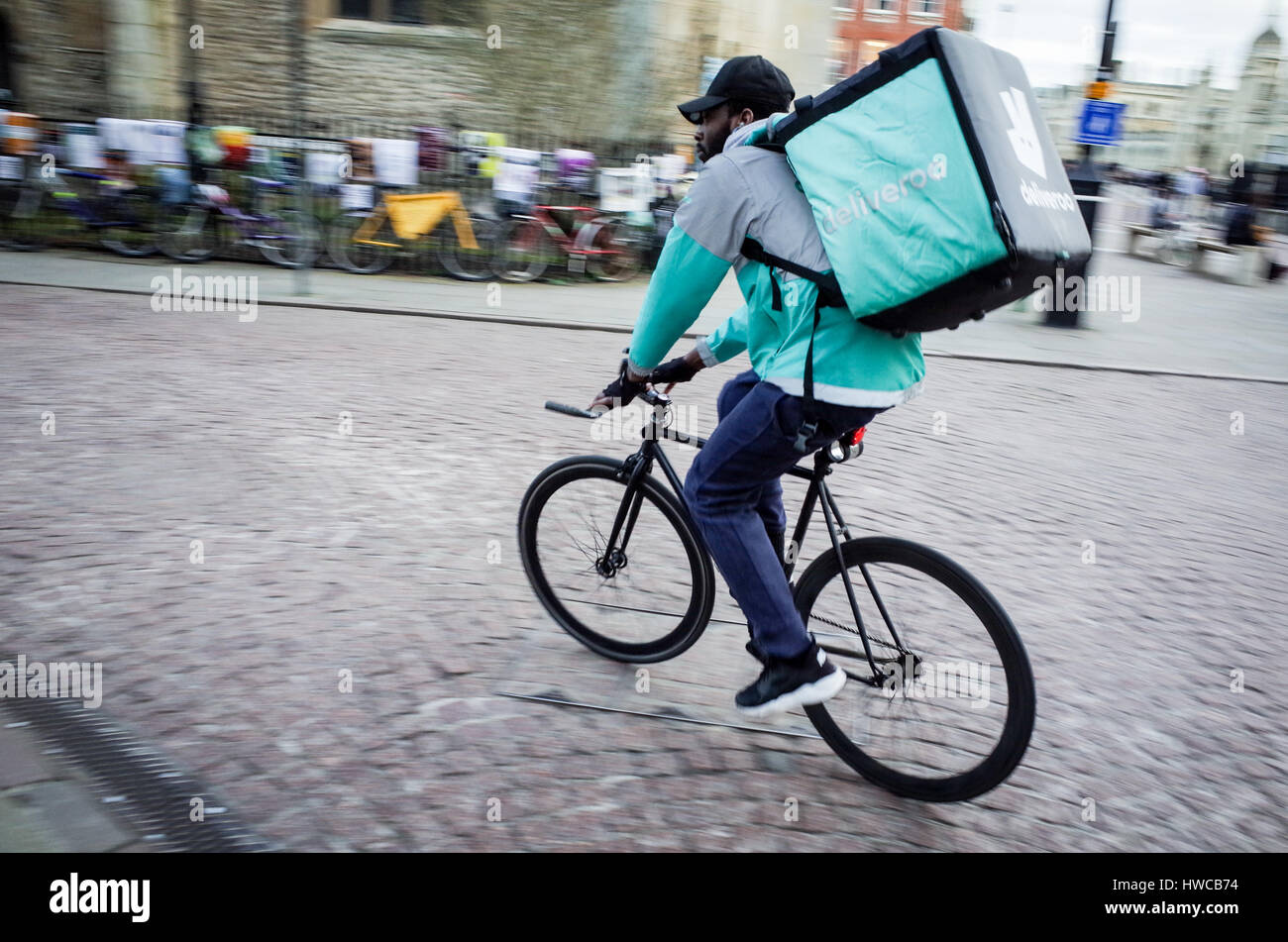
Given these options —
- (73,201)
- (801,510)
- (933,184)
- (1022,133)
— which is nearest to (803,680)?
(801,510)

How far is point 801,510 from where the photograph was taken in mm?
3115

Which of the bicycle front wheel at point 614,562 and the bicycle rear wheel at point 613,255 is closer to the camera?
the bicycle front wheel at point 614,562

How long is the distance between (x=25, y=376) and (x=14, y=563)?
10.7 ft

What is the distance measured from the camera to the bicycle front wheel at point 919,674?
2699mm

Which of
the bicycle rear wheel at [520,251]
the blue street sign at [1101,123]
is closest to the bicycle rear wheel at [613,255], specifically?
the bicycle rear wheel at [520,251]

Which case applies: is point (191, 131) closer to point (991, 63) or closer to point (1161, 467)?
point (1161, 467)

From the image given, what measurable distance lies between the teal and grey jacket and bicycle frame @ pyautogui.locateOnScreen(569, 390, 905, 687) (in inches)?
12.4

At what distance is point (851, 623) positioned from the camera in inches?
118

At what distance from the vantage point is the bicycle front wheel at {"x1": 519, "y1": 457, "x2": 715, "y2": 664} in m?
3.38

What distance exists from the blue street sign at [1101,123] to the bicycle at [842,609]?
9.63 metres

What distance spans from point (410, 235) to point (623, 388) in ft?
33.4

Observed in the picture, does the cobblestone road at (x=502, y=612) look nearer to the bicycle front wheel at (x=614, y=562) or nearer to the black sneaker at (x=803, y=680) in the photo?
the bicycle front wheel at (x=614, y=562)

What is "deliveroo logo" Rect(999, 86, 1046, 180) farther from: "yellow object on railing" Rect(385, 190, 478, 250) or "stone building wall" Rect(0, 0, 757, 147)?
"stone building wall" Rect(0, 0, 757, 147)

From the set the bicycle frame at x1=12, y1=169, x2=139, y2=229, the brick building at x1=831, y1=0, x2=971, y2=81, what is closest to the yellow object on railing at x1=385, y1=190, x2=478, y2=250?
the bicycle frame at x1=12, y1=169, x2=139, y2=229
